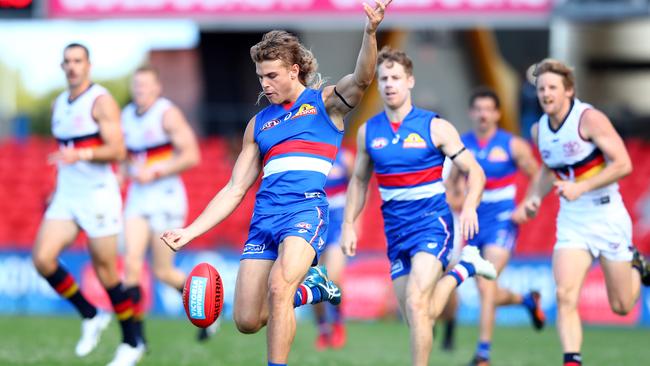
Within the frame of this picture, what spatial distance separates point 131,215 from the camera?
37.7ft

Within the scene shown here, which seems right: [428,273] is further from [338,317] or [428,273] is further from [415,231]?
[338,317]

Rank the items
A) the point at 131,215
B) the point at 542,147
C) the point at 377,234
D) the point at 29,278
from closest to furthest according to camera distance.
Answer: the point at 542,147, the point at 131,215, the point at 29,278, the point at 377,234

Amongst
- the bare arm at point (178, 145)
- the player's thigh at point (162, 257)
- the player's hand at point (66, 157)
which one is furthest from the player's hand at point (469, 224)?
the player's thigh at point (162, 257)

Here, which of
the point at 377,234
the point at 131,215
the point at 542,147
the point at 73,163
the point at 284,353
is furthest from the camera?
the point at 377,234

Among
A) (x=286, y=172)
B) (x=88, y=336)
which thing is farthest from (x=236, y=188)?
(x=88, y=336)

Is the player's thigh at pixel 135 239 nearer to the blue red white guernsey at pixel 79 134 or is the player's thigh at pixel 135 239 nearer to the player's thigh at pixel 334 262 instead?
the blue red white guernsey at pixel 79 134

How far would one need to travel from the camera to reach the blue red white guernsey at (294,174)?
7527mm

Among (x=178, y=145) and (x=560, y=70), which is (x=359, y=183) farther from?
(x=178, y=145)

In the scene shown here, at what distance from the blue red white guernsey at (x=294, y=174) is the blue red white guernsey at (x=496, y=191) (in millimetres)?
3719

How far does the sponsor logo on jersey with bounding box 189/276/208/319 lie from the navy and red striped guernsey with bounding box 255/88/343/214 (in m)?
0.67

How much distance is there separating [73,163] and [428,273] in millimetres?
3341

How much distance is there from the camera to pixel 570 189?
28.6 feet

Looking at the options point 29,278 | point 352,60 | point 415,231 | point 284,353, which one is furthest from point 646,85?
point 284,353

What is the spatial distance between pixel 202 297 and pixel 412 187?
2210mm
